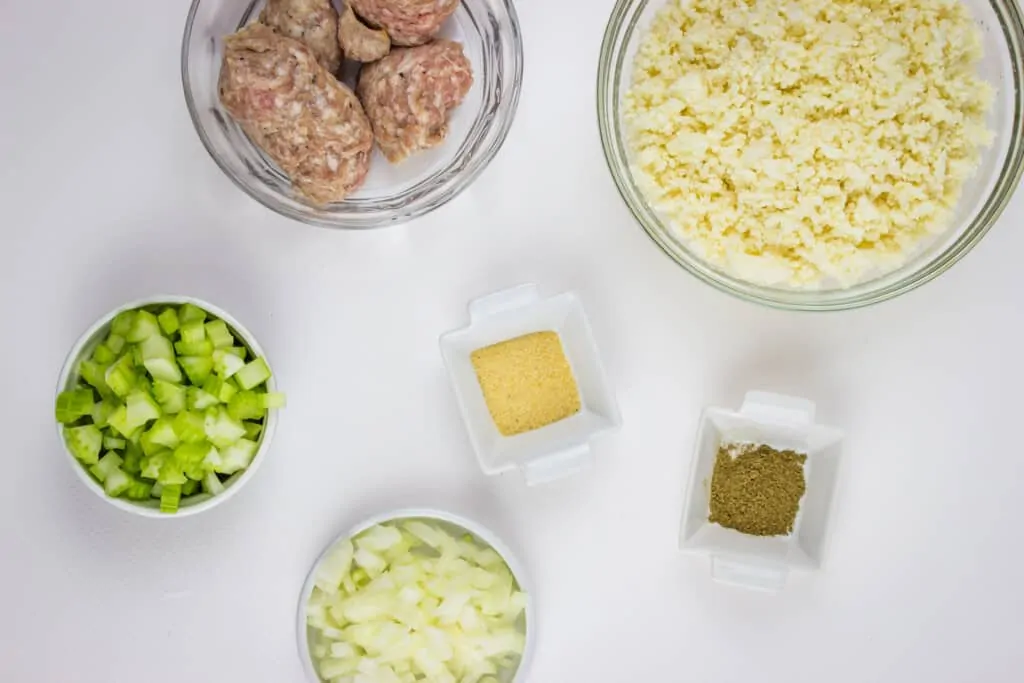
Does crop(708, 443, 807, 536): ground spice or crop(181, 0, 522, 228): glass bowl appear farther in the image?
crop(708, 443, 807, 536): ground spice

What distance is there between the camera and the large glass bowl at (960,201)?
60.4 inches

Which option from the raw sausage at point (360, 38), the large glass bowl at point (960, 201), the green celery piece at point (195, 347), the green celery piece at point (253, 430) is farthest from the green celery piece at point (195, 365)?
the large glass bowl at point (960, 201)

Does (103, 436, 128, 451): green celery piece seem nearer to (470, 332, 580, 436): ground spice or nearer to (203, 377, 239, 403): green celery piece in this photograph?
(203, 377, 239, 403): green celery piece

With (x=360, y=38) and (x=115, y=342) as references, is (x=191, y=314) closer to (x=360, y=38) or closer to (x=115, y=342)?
(x=115, y=342)

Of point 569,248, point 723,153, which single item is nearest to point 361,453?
point 569,248

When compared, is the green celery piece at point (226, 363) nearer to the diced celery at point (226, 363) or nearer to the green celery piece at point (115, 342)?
the diced celery at point (226, 363)

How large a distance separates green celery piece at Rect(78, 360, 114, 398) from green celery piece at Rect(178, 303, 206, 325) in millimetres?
145

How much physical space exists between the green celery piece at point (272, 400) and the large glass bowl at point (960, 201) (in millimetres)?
648

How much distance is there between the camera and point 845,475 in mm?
1728

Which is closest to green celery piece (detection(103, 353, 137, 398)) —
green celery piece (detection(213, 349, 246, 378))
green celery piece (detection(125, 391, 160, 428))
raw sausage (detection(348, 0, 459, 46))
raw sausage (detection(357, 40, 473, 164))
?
green celery piece (detection(125, 391, 160, 428))

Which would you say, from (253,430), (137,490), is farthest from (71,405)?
(253,430)

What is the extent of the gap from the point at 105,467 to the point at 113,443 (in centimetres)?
4

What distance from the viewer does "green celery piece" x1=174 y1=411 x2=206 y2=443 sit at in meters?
1.51

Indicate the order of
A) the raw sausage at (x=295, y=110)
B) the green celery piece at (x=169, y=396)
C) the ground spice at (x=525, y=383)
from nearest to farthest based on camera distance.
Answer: the raw sausage at (x=295, y=110) < the green celery piece at (x=169, y=396) < the ground spice at (x=525, y=383)
